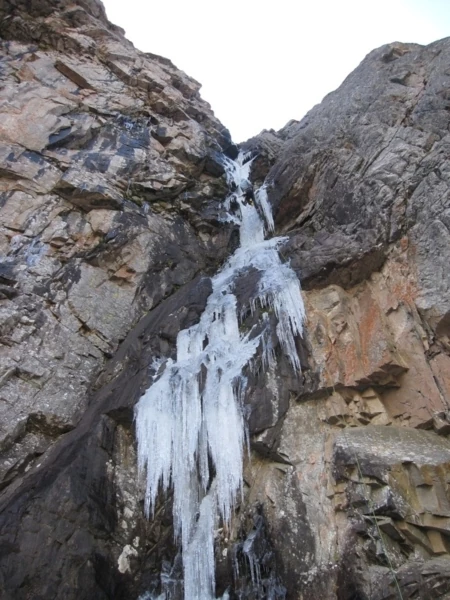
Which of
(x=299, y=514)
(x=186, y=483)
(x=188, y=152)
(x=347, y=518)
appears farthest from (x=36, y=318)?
(x=188, y=152)

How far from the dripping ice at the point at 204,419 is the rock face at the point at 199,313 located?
10.0 inches

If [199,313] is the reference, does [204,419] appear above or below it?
below

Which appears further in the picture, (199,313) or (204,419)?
(199,313)

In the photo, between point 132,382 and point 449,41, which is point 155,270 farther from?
point 449,41

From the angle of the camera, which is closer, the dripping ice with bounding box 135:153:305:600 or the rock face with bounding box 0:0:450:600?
the rock face with bounding box 0:0:450:600

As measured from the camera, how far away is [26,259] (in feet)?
34.0

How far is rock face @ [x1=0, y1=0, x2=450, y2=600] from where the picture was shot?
604 centimetres

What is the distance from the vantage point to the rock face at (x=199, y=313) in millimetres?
6039

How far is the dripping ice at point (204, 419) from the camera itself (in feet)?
22.0

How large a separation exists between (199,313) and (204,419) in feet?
10.1

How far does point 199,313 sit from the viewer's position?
9992mm

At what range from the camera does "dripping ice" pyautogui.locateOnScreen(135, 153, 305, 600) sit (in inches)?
264

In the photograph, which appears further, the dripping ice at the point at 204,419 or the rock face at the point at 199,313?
the dripping ice at the point at 204,419

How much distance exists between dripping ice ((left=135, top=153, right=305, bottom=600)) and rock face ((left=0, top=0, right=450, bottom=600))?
0.25m
